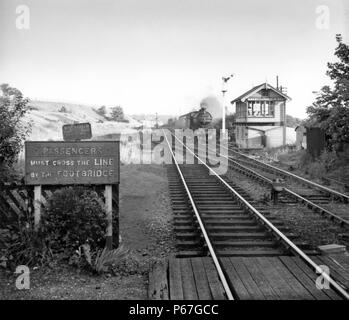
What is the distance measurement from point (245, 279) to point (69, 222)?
280 centimetres

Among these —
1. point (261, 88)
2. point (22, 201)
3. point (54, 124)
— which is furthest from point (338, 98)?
point (54, 124)

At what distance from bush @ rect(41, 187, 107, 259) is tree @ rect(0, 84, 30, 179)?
4.90 feet

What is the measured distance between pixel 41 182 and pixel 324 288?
4.53 m

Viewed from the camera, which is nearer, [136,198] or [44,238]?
[44,238]

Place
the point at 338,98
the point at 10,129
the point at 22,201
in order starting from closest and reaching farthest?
the point at 22,201, the point at 10,129, the point at 338,98

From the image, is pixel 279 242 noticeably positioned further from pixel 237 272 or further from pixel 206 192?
pixel 206 192

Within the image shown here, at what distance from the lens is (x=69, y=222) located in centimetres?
652

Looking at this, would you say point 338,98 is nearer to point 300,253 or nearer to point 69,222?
point 300,253

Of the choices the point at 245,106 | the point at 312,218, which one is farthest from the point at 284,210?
the point at 245,106

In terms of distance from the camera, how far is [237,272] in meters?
6.09

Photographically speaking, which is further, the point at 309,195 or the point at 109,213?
the point at 309,195

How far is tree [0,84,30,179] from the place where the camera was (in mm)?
7840

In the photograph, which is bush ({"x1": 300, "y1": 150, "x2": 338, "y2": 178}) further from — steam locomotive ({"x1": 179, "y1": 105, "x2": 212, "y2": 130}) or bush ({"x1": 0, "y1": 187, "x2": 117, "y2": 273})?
steam locomotive ({"x1": 179, "y1": 105, "x2": 212, "y2": 130})
